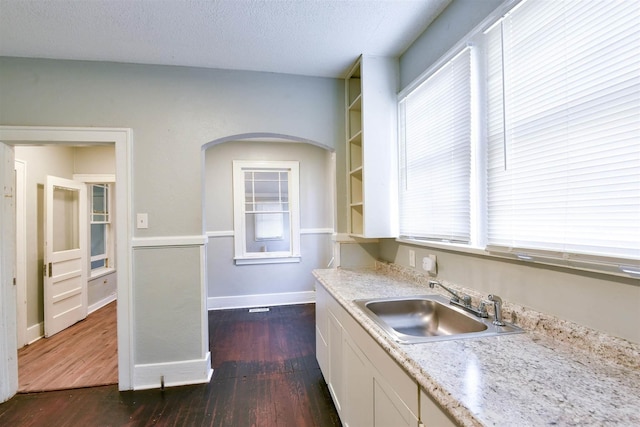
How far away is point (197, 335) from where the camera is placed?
2.49 meters

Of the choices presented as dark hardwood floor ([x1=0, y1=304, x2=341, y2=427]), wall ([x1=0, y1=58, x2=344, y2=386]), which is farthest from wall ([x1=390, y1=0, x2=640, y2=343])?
wall ([x1=0, y1=58, x2=344, y2=386])

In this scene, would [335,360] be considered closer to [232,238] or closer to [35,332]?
[232,238]

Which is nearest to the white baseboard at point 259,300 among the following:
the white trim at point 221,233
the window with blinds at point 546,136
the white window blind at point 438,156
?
the white trim at point 221,233

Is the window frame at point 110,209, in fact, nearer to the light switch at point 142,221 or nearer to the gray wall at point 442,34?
the light switch at point 142,221

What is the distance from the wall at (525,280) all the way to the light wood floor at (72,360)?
2.94 m

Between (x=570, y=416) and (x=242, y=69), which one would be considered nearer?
(x=570, y=416)

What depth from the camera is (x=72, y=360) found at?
2850 mm

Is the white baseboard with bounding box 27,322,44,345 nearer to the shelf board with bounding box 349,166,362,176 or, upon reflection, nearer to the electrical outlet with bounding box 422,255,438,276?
the shelf board with bounding box 349,166,362,176

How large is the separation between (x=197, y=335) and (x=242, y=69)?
2354 millimetres

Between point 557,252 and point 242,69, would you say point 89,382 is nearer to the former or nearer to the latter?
point 242,69

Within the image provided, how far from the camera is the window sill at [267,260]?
4434 mm

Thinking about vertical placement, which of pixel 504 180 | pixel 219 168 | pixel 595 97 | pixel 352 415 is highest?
pixel 219 168

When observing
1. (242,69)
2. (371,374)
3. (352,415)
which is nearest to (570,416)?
(371,374)

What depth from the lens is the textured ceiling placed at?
5.84ft
